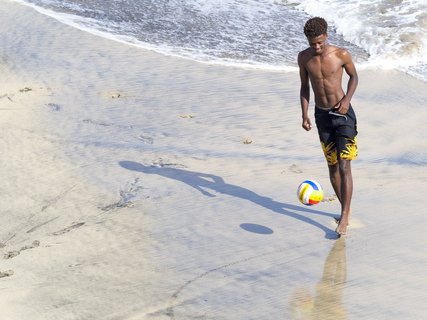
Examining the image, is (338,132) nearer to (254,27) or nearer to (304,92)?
(304,92)

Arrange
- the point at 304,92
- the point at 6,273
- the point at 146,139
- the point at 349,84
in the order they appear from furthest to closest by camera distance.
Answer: the point at 146,139, the point at 304,92, the point at 349,84, the point at 6,273

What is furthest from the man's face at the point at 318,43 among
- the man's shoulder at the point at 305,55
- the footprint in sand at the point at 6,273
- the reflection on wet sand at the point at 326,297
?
the footprint in sand at the point at 6,273

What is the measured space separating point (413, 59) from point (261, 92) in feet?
9.95

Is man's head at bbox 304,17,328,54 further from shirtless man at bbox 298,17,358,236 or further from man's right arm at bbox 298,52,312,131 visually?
man's right arm at bbox 298,52,312,131

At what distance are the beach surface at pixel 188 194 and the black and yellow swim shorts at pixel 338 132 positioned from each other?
2.12 feet

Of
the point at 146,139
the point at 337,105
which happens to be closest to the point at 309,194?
the point at 337,105

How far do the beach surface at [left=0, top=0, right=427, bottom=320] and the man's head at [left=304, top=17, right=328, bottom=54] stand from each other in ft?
5.12

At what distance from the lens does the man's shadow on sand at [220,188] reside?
314 inches

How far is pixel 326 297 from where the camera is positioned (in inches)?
250

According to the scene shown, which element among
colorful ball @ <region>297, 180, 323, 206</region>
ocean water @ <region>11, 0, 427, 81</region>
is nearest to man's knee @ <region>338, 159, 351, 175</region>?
colorful ball @ <region>297, 180, 323, 206</region>

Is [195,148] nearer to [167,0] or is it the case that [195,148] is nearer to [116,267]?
[116,267]

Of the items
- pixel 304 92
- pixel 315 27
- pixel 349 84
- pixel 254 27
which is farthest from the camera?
pixel 254 27

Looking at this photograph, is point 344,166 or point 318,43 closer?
point 318,43

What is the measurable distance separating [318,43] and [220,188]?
2.07m
